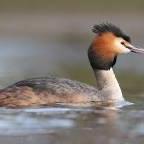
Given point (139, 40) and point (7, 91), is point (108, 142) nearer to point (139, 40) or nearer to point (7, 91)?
point (7, 91)

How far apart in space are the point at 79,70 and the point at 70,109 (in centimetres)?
764

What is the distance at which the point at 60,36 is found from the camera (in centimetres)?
3366

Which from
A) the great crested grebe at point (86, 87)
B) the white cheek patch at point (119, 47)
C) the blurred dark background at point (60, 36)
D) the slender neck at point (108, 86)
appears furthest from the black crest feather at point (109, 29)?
the blurred dark background at point (60, 36)

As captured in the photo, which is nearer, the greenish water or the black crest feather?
the greenish water

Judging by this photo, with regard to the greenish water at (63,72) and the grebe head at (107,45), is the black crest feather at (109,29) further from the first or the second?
the greenish water at (63,72)

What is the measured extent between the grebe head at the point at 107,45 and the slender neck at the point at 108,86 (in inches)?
4.2

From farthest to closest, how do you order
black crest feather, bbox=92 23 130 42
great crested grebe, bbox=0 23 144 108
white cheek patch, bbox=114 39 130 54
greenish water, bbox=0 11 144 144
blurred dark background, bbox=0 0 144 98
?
blurred dark background, bbox=0 0 144 98, white cheek patch, bbox=114 39 130 54, black crest feather, bbox=92 23 130 42, great crested grebe, bbox=0 23 144 108, greenish water, bbox=0 11 144 144

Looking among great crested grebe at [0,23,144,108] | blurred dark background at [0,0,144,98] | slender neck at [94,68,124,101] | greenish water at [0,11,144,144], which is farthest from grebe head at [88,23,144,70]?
blurred dark background at [0,0,144,98]

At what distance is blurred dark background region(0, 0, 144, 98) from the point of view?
885 inches

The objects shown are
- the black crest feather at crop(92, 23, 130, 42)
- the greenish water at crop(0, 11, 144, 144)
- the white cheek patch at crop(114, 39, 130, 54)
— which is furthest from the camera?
the white cheek patch at crop(114, 39, 130, 54)

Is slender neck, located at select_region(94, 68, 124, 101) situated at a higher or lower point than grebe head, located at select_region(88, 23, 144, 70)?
lower

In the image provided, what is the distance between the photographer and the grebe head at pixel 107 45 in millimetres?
16984

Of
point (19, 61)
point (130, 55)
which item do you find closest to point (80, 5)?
point (130, 55)

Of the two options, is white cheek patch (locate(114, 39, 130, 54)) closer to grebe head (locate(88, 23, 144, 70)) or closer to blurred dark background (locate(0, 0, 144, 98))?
grebe head (locate(88, 23, 144, 70))
